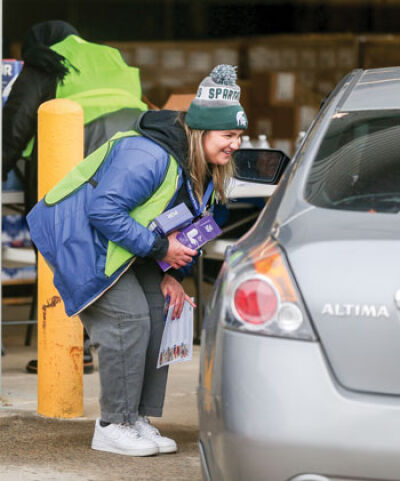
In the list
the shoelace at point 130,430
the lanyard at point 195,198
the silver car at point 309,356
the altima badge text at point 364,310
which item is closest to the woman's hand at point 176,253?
the lanyard at point 195,198

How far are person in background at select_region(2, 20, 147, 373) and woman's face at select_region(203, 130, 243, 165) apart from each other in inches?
82.3

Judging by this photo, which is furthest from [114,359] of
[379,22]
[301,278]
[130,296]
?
[379,22]

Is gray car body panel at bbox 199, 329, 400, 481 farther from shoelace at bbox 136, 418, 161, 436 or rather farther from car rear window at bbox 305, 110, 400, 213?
shoelace at bbox 136, 418, 161, 436

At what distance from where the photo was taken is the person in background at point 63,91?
248 inches

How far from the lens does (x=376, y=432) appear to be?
9.05ft

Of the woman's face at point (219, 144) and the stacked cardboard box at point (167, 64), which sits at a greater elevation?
the woman's face at point (219, 144)

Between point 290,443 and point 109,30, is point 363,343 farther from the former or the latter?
point 109,30

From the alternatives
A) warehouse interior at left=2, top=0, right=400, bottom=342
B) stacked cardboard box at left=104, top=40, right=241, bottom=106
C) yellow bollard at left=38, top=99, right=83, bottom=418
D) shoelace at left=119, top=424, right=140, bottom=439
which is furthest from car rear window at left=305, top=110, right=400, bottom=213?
stacked cardboard box at left=104, top=40, right=241, bottom=106

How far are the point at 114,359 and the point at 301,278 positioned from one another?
1.83 meters

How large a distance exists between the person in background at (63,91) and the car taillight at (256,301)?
3.60 meters

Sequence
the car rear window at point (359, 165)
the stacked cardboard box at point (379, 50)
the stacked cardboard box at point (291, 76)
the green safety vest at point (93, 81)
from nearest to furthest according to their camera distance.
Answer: the car rear window at point (359, 165)
the green safety vest at point (93, 81)
the stacked cardboard box at point (291, 76)
the stacked cardboard box at point (379, 50)

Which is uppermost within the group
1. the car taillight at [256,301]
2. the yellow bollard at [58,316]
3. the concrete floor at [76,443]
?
the car taillight at [256,301]

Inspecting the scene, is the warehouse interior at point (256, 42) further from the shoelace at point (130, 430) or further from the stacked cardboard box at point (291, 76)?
the shoelace at point (130, 430)

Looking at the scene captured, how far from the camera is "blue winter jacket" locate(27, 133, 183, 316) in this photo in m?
4.29
